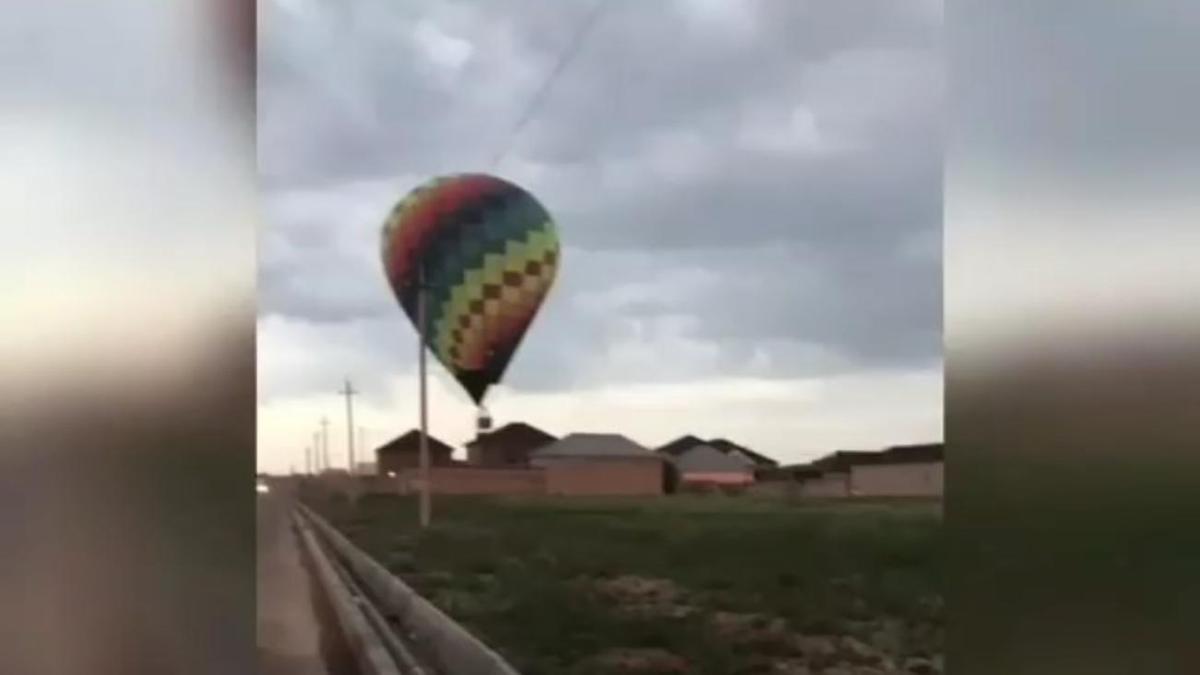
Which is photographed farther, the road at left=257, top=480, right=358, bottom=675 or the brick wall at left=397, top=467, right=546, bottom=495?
the brick wall at left=397, top=467, right=546, bottom=495

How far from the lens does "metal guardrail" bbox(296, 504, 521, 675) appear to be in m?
1.73

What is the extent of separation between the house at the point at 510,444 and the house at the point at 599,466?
0.01 m

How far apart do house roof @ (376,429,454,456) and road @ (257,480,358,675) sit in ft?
0.73

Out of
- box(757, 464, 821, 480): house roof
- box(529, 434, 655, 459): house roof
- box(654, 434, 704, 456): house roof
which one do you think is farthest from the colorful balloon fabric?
box(757, 464, 821, 480): house roof

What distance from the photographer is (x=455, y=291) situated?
1.88 metres

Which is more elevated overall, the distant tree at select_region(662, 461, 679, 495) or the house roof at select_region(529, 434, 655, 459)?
the house roof at select_region(529, 434, 655, 459)

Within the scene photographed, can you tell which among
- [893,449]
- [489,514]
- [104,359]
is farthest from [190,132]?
[893,449]

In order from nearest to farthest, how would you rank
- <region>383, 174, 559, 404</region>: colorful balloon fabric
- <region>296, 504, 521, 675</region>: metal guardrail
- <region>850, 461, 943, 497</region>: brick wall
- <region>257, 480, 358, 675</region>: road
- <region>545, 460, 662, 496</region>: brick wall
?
<region>257, 480, 358, 675</region>: road → <region>850, 461, 943, 497</region>: brick wall → <region>383, 174, 559, 404</region>: colorful balloon fabric → <region>545, 460, 662, 496</region>: brick wall → <region>296, 504, 521, 675</region>: metal guardrail

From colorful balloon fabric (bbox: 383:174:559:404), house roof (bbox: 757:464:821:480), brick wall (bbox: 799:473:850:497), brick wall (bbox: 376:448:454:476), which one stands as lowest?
brick wall (bbox: 799:473:850:497)

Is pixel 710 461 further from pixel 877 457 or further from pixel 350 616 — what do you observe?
pixel 350 616

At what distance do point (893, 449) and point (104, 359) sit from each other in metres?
0.83

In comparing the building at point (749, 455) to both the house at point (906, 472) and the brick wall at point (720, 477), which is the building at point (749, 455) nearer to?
the brick wall at point (720, 477)

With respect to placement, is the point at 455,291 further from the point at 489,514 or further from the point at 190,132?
the point at 190,132

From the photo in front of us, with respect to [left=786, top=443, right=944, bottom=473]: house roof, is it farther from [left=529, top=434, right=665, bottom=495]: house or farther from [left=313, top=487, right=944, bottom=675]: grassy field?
[left=529, top=434, right=665, bottom=495]: house
